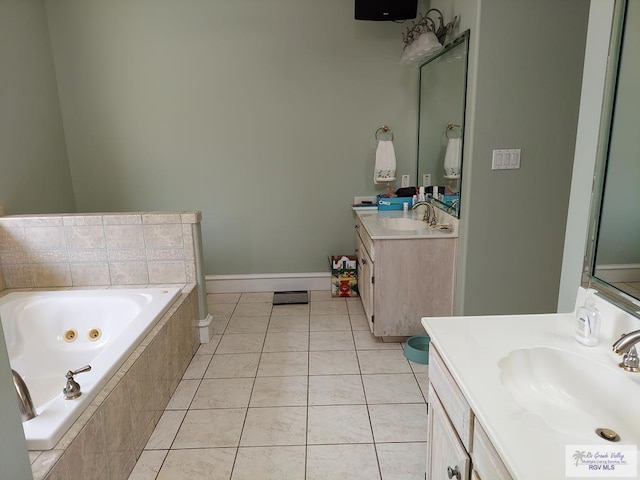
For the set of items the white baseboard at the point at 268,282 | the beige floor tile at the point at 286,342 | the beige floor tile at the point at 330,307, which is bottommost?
the beige floor tile at the point at 286,342

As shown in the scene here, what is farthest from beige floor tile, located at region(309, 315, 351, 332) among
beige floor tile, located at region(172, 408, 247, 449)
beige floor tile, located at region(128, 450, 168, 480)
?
beige floor tile, located at region(128, 450, 168, 480)

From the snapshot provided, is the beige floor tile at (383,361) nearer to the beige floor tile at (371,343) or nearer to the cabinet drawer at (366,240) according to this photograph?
the beige floor tile at (371,343)

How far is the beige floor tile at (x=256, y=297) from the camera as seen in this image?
3.82m

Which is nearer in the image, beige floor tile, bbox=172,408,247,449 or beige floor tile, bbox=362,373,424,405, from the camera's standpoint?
beige floor tile, bbox=172,408,247,449

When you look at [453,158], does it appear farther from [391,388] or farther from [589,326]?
[589,326]

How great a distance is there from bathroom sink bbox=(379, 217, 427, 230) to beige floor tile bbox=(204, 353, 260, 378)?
132 centimetres

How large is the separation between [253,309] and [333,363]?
3.67 ft

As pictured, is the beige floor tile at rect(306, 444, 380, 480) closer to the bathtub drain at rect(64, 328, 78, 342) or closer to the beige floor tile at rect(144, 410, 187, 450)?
the beige floor tile at rect(144, 410, 187, 450)

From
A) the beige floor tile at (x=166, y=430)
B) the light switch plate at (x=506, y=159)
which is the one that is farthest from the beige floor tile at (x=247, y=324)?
the light switch plate at (x=506, y=159)

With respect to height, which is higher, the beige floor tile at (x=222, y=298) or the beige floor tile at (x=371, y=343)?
the beige floor tile at (x=222, y=298)

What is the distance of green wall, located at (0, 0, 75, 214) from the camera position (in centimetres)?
305

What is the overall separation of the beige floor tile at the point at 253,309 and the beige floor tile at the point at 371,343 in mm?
846

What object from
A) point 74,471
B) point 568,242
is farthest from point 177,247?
point 568,242

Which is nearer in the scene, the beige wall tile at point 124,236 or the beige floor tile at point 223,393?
the beige floor tile at point 223,393
